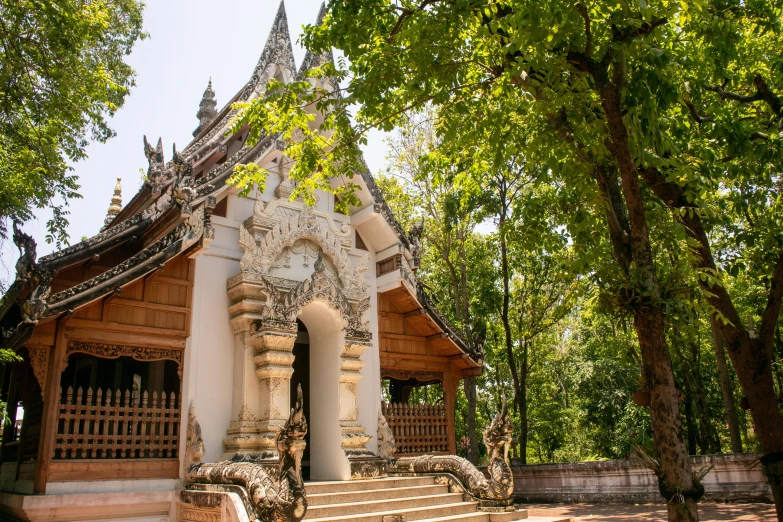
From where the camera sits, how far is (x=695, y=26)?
662 centimetres

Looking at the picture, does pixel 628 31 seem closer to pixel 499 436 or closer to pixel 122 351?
pixel 499 436

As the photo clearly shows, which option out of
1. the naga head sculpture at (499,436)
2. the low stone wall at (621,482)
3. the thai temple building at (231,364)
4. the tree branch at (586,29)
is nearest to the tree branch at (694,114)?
the tree branch at (586,29)

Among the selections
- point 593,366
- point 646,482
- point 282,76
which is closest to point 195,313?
point 282,76

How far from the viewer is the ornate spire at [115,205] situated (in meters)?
16.1

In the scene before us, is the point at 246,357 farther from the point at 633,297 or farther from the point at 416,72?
the point at 633,297

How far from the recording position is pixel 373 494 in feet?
28.9

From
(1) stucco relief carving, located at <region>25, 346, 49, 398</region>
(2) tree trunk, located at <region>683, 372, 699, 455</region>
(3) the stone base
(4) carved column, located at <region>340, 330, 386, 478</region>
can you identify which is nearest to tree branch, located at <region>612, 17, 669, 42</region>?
(4) carved column, located at <region>340, 330, 386, 478</region>

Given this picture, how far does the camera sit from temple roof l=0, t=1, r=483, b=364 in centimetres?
778

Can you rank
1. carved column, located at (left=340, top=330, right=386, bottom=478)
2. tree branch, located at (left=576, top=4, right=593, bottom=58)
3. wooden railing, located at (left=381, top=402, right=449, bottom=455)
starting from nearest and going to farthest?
tree branch, located at (left=576, top=4, right=593, bottom=58) → carved column, located at (left=340, top=330, right=386, bottom=478) → wooden railing, located at (left=381, top=402, right=449, bottom=455)

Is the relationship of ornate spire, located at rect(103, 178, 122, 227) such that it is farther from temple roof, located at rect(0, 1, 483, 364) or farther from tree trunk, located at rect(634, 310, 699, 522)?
tree trunk, located at rect(634, 310, 699, 522)

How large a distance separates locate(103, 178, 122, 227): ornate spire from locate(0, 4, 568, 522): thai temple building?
496 centimetres

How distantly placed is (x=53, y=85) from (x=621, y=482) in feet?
43.2

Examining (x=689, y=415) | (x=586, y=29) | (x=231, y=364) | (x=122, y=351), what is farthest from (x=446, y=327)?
(x=689, y=415)

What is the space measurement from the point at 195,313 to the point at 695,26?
7.53 meters
